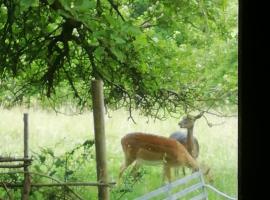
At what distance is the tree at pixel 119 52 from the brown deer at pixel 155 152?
0.06m

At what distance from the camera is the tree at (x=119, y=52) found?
0.92 meters

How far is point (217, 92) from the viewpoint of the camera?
92cm

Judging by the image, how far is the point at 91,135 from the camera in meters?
0.95

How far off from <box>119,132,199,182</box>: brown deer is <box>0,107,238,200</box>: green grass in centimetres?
1

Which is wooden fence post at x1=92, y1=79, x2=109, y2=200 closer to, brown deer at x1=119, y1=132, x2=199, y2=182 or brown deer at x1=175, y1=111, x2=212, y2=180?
brown deer at x1=119, y1=132, x2=199, y2=182

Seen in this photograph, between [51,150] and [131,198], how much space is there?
0.64 ft

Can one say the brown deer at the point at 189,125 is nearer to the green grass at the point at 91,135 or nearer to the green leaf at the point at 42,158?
the green grass at the point at 91,135

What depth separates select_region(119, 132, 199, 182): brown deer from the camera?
943mm

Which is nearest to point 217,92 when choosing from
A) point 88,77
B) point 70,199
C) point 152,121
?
point 152,121

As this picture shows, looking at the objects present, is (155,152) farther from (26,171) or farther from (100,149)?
(26,171)

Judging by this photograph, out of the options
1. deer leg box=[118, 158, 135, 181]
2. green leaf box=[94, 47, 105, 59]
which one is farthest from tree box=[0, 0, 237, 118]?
deer leg box=[118, 158, 135, 181]

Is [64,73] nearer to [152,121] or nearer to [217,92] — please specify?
[152,121]

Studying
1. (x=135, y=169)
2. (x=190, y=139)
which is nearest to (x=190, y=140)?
→ (x=190, y=139)

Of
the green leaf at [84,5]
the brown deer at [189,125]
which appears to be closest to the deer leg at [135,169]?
the brown deer at [189,125]
